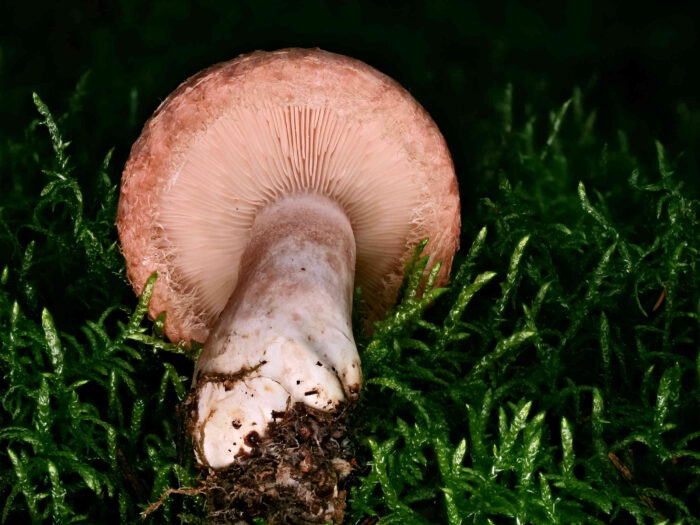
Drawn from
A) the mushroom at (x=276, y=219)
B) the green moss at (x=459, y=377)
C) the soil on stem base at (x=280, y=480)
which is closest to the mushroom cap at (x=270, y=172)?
the mushroom at (x=276, y=219)

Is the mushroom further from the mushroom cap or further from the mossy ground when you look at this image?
the mossy ground

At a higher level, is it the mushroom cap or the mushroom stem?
the mushroom cap

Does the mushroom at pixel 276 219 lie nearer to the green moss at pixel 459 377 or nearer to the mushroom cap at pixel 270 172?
the mushroom cap at pixel 270 172

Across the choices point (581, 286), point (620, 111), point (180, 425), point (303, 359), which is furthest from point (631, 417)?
point (620, 111)

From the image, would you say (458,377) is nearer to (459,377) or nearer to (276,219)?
(459,377)

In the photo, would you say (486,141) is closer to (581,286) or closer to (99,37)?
(581,286)

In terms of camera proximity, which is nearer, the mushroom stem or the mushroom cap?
the mushroom stem

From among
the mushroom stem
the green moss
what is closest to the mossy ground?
the green moss
